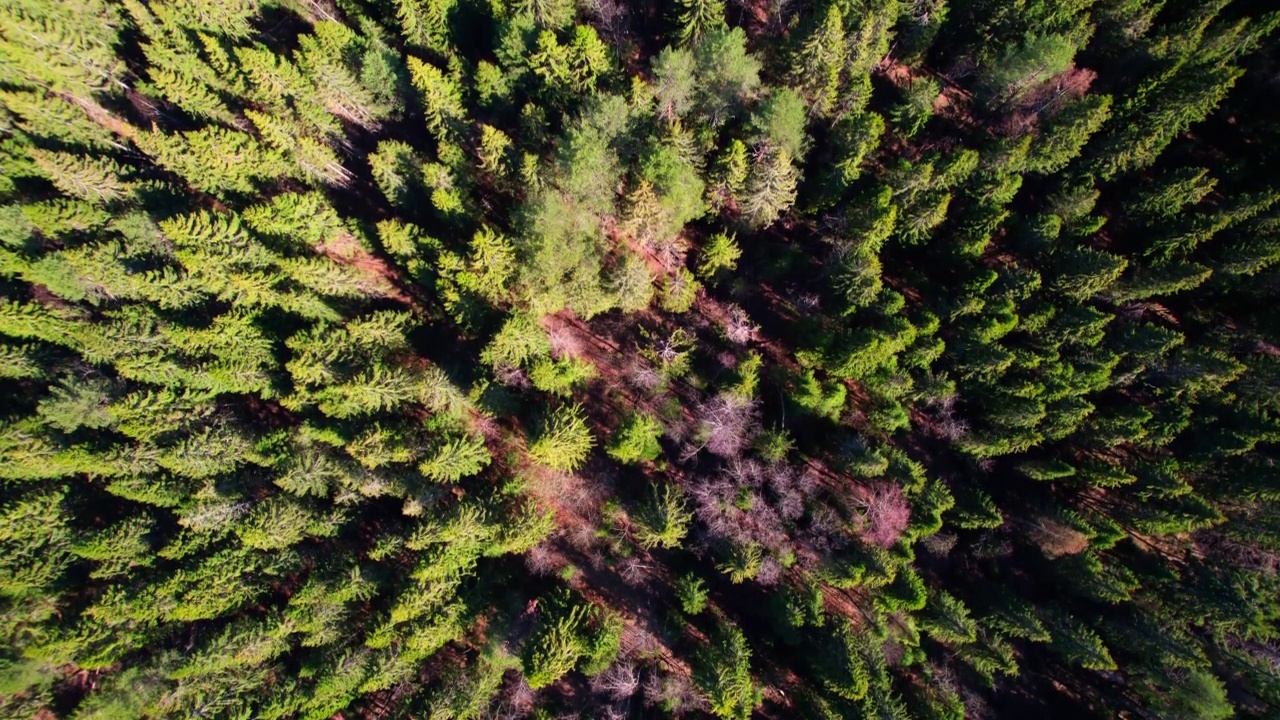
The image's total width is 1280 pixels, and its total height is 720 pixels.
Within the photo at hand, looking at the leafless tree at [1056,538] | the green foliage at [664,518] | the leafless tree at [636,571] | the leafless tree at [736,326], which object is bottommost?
the leafless tree at [636,571]

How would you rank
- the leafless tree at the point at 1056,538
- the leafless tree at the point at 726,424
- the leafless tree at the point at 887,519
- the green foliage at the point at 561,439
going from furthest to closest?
the leafless tree at the point at 726,424 < the leafless tree at the point at 1056,538 < the leafless tree at the point at 887,519 < the green foliage at the point at 561,439

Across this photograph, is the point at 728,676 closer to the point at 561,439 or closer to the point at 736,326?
the point at 561,439

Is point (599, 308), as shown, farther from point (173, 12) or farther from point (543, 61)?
point (173, 12)

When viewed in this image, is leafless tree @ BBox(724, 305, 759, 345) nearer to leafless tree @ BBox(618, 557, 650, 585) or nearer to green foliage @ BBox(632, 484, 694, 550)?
green foliage @ BBox(632, 484, 694, 550)

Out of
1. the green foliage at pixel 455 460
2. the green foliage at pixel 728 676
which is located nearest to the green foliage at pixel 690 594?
the green foliage at pixel 728 676

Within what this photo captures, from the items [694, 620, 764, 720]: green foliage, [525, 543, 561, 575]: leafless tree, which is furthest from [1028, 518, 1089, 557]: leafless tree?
[525, 543, 561, 575]: leafless tree

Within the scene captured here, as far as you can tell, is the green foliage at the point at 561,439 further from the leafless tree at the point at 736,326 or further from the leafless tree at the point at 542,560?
the leafless tree at the point at 736,326

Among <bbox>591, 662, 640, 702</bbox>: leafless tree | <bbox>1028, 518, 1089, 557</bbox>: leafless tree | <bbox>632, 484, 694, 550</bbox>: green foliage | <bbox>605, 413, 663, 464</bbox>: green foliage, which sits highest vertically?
<bbox>1028, 518, 1089, 557</bbox>: leafless tree

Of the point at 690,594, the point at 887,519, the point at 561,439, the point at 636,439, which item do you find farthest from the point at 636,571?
the point at 887,519

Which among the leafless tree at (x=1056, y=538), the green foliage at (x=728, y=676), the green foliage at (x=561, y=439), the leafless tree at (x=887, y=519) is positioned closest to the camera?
the green foliage at (x=728, y=676)
